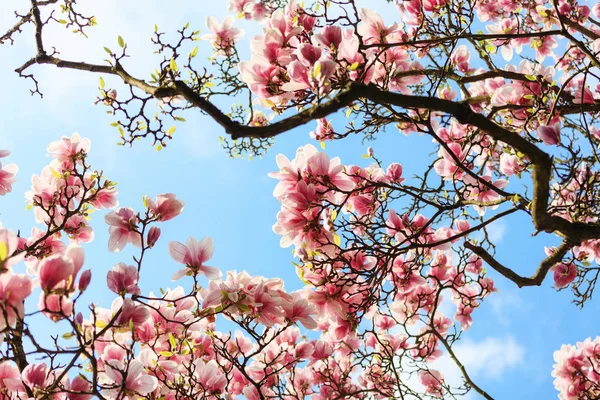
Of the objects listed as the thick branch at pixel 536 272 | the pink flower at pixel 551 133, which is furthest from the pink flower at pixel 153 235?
the pink flower at pixel 551 133

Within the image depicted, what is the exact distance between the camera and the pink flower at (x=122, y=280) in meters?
2.05

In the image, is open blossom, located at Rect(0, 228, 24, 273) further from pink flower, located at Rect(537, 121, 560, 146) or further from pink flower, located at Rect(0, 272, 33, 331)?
pink flower, located at Rect(537, 121, 560, 146)

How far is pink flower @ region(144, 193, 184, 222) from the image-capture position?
93.7 inches

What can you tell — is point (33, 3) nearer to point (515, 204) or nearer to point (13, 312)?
point (13, 312)

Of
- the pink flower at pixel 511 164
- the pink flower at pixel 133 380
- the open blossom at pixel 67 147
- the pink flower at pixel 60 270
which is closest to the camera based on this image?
the pink flower at pixel 60 270

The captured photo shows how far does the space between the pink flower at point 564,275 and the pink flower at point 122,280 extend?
2996mm

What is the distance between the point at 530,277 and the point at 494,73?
4.42 ft

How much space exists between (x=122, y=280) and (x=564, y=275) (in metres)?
3.08

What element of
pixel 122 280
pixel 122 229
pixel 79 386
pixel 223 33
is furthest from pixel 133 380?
pixel 223 33

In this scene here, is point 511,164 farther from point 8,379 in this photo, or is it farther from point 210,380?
point 8,379

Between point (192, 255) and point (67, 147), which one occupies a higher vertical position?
point (67, 147)

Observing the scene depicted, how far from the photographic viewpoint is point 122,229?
2328mm

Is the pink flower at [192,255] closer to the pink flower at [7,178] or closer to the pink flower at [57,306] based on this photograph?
the pink flower at [57,306]

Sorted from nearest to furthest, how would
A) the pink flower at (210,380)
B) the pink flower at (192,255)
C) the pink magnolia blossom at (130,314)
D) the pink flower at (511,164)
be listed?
the pink magnolia blossom at (130,314) → the pink flower at (192,255) → the pink flower at (210,380) → the pink flower at (511,164)
